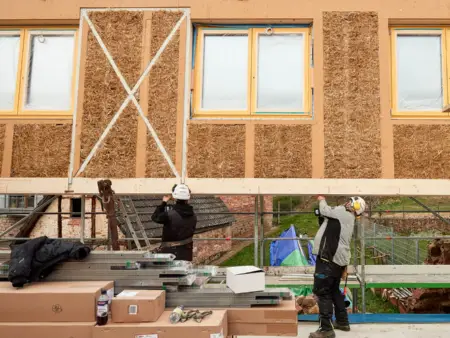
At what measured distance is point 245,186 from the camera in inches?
285

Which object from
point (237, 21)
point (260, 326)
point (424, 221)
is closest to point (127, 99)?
point (237, 21)

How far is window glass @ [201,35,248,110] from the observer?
7.56 meters

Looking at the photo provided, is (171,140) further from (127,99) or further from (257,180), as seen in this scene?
(257,180)

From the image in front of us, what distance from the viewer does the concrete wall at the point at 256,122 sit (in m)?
7.26

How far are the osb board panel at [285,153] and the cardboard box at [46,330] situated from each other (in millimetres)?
3885

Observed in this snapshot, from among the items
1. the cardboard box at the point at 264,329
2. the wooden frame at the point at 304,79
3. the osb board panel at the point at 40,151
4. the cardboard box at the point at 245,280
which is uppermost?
the wooden frame at the point at 304,79

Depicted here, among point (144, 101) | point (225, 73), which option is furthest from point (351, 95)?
point (144, 101)

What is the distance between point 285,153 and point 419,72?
8.98 ft

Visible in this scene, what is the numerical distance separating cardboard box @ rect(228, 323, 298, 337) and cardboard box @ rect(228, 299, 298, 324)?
0.03 m

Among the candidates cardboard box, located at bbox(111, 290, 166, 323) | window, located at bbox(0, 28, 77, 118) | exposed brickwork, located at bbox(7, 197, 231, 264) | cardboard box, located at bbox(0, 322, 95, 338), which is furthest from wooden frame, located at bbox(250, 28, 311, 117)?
exposed brickwork, located at bbox(7, 197, 231, 264)

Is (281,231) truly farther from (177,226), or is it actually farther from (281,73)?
(177,226)

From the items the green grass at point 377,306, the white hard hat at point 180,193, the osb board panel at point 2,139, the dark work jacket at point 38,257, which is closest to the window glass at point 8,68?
the osb board panel at point 2,139

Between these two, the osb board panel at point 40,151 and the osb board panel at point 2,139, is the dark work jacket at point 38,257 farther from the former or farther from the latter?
the osb board panel at point 2,139

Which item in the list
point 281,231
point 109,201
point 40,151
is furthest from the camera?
point 281,231
